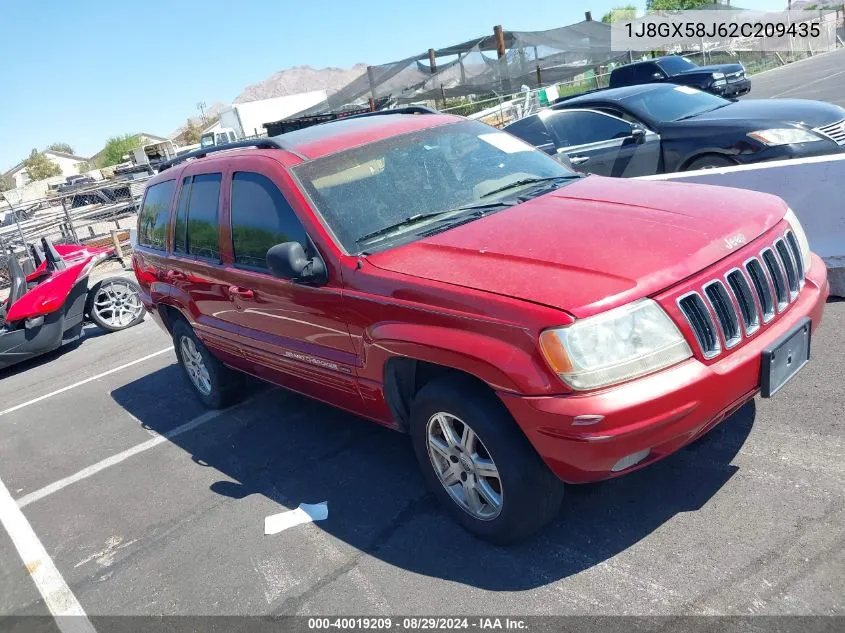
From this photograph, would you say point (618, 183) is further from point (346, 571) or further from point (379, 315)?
point (346, 571)

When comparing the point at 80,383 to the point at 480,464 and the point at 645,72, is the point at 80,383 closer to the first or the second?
the point at 480,464

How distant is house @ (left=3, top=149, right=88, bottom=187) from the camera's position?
96.5 metres

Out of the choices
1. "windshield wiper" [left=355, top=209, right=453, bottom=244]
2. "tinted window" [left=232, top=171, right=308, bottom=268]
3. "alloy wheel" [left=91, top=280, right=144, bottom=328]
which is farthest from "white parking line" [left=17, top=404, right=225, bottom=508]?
"alloy wheel" [left=91, top=280, right=144, bottom=328]

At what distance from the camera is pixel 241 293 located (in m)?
4.62

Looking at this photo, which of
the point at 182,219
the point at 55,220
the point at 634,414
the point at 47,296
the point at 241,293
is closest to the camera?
the point at 634,414

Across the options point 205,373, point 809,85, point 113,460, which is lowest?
point 809,85

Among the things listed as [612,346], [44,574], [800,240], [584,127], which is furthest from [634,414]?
[584,127]

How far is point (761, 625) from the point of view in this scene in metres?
2.61

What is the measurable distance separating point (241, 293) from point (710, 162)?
5.42 meters

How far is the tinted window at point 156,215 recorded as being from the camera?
576 cm

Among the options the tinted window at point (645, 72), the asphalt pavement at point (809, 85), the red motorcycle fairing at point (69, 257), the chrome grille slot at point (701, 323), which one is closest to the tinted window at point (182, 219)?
the chrome grille slot at point (701, 323)

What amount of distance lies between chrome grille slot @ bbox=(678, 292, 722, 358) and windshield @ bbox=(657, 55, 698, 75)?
1852 centimetres

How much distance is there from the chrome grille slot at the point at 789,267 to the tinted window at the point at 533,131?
Answer: 18.3 feet

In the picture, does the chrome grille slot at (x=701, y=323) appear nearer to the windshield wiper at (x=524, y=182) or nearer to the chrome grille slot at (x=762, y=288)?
the chrome grille slot at (x=762, y=288)
